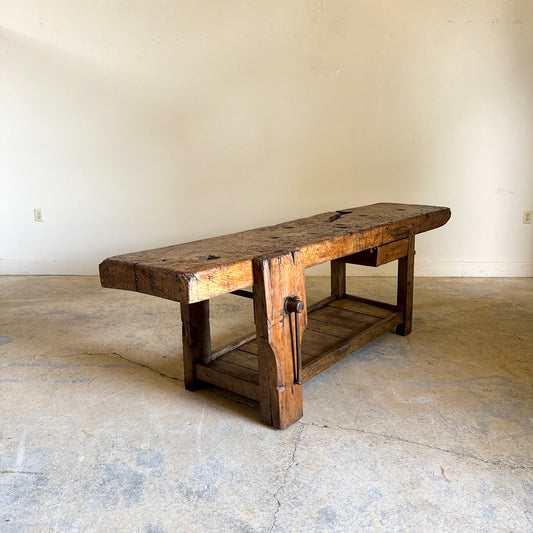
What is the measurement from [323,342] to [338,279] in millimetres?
710

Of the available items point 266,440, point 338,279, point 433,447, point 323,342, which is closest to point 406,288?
point 338,279

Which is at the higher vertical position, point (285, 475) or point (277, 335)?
point (277, 335)

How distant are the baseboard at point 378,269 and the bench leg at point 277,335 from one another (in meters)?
2.35

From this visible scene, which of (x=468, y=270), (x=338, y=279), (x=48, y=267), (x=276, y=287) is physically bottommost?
(x=468, y=270)

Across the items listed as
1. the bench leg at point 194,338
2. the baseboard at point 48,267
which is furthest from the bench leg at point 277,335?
the baseboard at point 48,267

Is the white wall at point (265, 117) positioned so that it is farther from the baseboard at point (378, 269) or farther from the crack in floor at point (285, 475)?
the crack in floor at point (285, 475)

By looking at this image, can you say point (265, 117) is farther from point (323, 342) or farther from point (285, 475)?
point (285, 475)

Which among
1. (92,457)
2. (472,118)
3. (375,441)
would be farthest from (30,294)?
(472,118)

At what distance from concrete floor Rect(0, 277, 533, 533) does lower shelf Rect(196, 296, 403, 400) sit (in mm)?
103

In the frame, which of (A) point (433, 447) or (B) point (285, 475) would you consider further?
(A) point (433, 447)

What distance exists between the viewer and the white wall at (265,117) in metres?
3.88

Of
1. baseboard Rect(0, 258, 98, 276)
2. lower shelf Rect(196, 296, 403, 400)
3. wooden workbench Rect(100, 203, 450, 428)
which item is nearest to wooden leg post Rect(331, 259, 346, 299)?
lower shelf Rect(196, 296, 403, 400)

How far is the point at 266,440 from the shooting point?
1.88 metres

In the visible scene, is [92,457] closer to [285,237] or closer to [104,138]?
[285,237]
